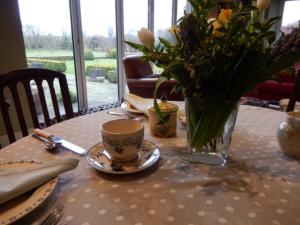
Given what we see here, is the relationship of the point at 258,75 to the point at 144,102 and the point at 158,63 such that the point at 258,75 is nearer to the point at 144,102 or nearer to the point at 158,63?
the point at 158,63

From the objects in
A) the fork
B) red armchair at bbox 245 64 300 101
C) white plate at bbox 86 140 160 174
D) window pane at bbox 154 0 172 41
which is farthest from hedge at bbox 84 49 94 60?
the fork

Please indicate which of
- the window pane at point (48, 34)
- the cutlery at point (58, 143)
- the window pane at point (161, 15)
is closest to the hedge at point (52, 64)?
the window pane at point (48, 34)

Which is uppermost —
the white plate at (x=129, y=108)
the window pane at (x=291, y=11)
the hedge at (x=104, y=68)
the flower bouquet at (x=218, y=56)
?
the window pane at (x=291, y=11)

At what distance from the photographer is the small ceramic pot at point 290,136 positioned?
2.05 feet

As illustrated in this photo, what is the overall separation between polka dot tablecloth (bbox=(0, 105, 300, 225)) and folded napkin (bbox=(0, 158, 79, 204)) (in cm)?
4

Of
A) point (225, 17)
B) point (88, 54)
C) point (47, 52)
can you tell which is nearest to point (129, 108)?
point (225, 17)

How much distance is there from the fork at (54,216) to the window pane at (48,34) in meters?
2.40

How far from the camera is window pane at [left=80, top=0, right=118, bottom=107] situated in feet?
10.6

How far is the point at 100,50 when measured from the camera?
11.5 ft

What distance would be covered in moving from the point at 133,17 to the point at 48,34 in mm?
1425

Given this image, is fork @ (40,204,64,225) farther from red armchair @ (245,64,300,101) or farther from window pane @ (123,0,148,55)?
window pane @ (123,0,148,55)

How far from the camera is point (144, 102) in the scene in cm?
105

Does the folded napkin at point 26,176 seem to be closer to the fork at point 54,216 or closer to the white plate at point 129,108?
the fork at point 54,216

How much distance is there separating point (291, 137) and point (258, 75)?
0.72 feet
